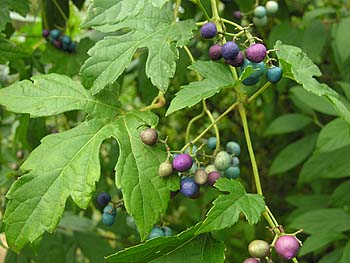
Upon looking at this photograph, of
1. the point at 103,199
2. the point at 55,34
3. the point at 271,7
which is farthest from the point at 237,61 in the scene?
the point at 55,34

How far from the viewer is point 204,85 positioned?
1288mm

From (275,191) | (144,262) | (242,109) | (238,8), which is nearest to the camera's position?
(144,262)

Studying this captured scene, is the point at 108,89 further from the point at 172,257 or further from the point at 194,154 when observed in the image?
the point at 172,257

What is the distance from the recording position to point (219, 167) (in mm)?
1429

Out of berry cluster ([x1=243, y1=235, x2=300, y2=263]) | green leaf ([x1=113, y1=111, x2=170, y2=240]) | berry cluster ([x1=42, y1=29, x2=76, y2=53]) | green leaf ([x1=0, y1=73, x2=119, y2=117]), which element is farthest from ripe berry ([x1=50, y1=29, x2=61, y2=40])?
berry cluster ([x1=243, y1=235, x2=300, y2=263])

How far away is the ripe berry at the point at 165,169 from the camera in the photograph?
132 cm

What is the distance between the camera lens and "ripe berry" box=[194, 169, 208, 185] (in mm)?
1371

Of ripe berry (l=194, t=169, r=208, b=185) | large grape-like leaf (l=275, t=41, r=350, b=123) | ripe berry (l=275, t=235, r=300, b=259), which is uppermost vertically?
large grape-like leaf (l=275, t=41, r=350, b=123)

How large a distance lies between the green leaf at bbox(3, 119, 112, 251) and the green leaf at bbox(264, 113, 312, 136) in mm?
1214

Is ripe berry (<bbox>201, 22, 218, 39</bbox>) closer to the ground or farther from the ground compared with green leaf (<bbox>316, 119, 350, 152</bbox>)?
farther from the ground

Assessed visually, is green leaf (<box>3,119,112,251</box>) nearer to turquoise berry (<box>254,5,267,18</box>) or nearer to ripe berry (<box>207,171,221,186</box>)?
ripe berry (<box>207,171,221,186</box>)

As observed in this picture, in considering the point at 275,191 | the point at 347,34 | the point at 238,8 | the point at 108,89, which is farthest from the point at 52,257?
the point at 275,191

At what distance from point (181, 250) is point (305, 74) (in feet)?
1.56

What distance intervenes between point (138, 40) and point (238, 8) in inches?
35.4
